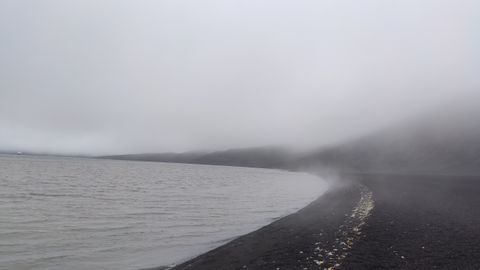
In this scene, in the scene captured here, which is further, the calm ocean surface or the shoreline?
the calm ocean surface

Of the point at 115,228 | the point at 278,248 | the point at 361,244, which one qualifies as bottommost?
the point at 115,228

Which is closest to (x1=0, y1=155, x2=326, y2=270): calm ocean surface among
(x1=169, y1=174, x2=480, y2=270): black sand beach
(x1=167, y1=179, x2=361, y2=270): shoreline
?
(x1=167, y1=179, x2=361, y2=270): shoreline

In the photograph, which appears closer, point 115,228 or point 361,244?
point 361,244

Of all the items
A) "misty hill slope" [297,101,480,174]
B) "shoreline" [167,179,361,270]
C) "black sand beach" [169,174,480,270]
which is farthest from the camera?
"misty hill slope" [297,101,480,174]

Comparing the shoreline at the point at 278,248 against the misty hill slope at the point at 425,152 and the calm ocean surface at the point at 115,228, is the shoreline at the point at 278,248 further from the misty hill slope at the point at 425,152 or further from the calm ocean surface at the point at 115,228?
the misty hill slope at the point at 425,152

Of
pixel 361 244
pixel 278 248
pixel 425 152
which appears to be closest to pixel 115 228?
pixel 278 248

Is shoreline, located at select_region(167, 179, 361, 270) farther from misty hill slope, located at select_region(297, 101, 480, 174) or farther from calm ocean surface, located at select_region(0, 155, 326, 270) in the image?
misty hill slope, located at select_region(297, 101, 480, 174)

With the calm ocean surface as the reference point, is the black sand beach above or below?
above

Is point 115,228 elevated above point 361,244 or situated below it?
below

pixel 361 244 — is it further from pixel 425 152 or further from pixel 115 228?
pixel 425 152

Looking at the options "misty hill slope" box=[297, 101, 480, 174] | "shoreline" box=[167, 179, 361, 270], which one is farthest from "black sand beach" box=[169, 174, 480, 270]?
"misty hill slope" box=[297, 101, 480, 174]

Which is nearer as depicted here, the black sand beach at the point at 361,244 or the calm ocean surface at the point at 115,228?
the black sand beach at the point at 361,244

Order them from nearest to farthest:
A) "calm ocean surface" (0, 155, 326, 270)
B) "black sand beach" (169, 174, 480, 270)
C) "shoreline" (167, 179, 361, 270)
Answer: "black sand beach" (169, 174, 480, 270) < "shoreline" (167, 179, 361, 270) < "calm ocean surface" (0, 155, 326, 270)

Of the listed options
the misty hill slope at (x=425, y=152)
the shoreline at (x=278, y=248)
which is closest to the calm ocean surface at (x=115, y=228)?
the shoreline at (x=278, y=248)
